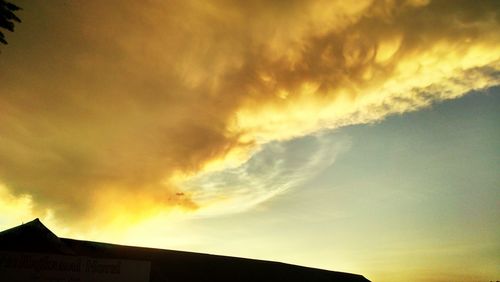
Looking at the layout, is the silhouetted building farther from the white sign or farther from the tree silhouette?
the tree silhouette

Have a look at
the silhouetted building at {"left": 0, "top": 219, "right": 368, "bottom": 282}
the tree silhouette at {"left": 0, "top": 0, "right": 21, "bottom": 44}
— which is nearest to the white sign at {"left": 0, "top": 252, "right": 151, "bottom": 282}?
the silhouetted building at {"left": 0, "top": 219, "right": 368, "bottom": 282}

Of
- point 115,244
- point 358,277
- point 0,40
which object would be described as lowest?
point 358,277

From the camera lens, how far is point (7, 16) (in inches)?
481

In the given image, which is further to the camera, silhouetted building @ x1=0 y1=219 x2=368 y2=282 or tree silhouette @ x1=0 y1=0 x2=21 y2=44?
silhouetted building @ x1=0 y1=219 x2=368 y2=282

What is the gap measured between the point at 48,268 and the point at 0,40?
423 inches

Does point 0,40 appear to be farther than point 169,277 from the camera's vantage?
No

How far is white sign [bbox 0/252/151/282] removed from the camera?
15641mm

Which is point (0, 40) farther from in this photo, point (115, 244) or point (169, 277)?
point (169, 277)

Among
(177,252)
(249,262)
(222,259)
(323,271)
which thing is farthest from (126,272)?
(323,271)

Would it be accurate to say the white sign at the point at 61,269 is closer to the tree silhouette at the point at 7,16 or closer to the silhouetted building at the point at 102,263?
the silhouetted building at the point at 102,263

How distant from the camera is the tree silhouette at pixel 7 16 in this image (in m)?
12.1

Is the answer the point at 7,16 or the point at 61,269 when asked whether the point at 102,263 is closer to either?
the point at 61,269

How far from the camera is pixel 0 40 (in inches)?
479

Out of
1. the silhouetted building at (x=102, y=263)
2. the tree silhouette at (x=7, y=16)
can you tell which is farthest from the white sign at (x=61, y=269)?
the tree silhouette at (x=7, y=16)
